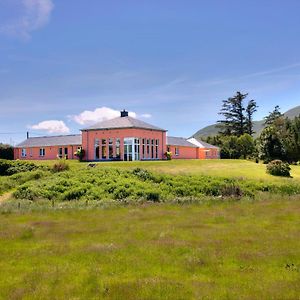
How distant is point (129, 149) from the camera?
159 feet

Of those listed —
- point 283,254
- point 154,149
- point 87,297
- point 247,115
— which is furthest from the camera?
point 247,115

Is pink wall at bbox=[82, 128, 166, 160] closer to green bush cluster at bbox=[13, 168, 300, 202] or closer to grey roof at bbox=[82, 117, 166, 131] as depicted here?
grey roof at bbox=[82, 117, 166, 131]

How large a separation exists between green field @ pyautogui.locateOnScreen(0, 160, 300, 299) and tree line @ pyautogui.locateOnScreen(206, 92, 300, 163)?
2820cm

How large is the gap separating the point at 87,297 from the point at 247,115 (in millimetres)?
89348

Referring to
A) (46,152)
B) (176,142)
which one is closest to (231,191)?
(176,142)

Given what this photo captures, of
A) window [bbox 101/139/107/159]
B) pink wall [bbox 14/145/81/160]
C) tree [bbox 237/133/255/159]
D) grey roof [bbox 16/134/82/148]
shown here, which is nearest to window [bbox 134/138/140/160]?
window [bbox 101/139/107/159]

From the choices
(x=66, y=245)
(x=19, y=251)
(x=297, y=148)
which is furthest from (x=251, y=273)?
(x=297, y=148)

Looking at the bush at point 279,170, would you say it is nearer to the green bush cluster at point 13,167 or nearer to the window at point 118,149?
the window at point 118,149

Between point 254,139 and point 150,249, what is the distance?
2519 inches

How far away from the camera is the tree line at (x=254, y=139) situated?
166ft

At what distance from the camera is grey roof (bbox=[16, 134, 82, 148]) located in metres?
60.2

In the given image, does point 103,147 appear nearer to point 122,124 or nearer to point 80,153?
point 80,153

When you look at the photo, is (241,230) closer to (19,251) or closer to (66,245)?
(66,245)

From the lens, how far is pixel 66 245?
11797 mm
